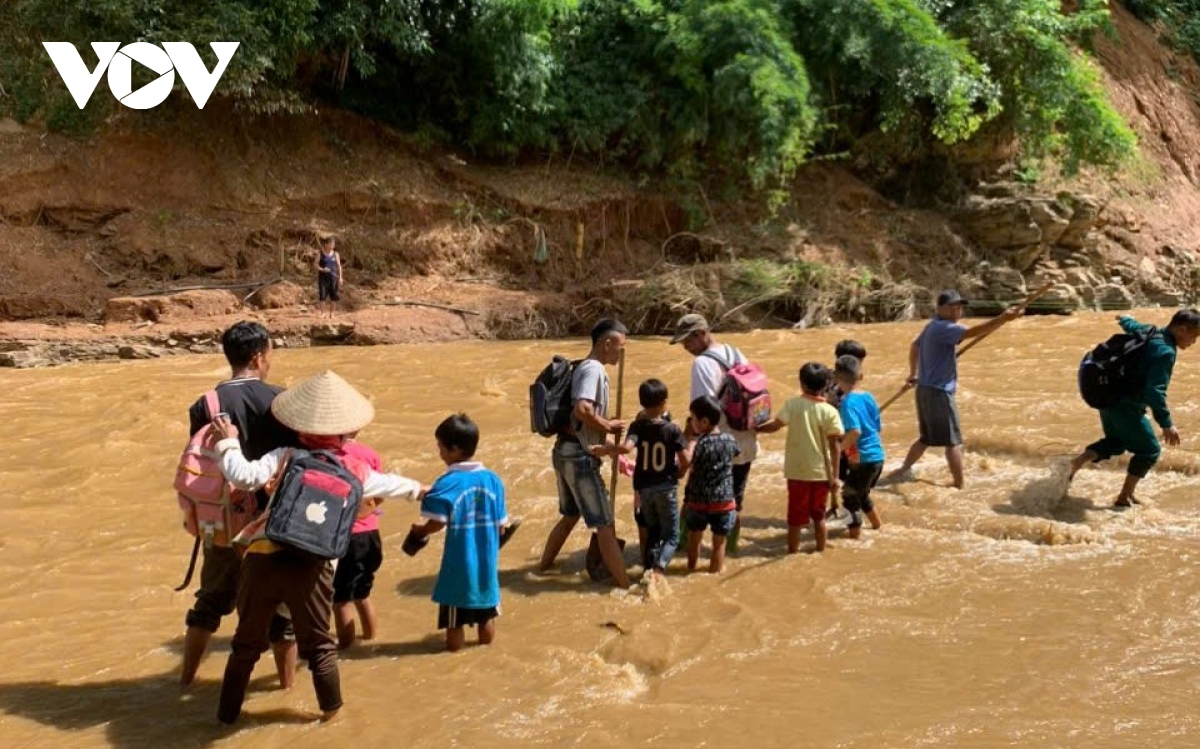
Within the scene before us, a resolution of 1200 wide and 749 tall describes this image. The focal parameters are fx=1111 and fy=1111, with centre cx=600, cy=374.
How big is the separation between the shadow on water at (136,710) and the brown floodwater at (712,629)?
1 centimetres

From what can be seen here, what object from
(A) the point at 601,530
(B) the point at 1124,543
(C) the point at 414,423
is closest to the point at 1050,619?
(B) the point at 1124,543

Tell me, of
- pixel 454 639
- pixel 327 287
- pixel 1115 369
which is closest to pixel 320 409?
pixel 454 639

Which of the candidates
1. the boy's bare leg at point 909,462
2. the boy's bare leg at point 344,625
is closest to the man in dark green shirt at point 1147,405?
the boy's bare leg at point 909,462

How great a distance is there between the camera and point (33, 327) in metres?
16.0

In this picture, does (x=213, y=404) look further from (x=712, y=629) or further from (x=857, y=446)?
(x=857, y=446)

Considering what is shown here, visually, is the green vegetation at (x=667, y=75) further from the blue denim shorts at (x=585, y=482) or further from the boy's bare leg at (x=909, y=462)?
the blue denim shorts at (x=585, y=482)

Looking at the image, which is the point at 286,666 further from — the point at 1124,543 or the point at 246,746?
the point at 1124,543

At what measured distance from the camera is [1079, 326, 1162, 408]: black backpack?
7.62 m

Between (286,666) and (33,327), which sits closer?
(286,666)

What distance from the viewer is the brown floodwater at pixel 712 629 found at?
4512 millimetres

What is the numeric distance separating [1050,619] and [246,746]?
3.82 meters

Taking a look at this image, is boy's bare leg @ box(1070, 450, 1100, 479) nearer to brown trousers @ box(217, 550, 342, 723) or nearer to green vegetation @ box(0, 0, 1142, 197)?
brown trousers @ box(217, 550, 342, 723)

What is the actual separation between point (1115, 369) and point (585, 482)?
3971 millimetres

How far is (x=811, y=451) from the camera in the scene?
665 centimetres
